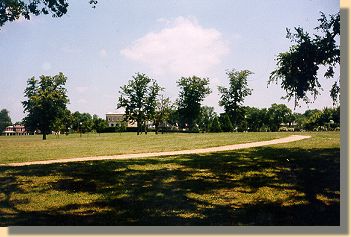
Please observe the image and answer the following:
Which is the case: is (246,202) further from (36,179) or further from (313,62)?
(313,62)

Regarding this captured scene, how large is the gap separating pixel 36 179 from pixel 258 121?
9234cm

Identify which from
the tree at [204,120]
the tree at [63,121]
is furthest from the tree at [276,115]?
the tree at [63,121]

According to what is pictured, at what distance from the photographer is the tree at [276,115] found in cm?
10145

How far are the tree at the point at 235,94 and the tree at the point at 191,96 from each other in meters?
5.04

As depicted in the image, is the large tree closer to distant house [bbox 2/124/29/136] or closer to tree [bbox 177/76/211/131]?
tree [bbox 177/76/211/131]

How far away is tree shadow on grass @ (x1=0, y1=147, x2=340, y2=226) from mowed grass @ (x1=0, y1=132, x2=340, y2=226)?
23 mm

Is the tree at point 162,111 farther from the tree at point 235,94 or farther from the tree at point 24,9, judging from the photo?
the tree at point 24,9

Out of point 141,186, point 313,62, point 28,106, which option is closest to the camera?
point 141,186

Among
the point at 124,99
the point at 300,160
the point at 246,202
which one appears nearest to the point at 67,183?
the point at 246,202

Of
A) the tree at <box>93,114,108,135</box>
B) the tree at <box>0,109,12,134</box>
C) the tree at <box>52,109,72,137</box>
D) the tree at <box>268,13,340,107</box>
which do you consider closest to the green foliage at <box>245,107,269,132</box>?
the tree at <box>93,114,108,135</box>

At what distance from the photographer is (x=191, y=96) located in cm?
8262

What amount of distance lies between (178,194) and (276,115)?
109440 mm

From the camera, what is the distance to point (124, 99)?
7419 cm

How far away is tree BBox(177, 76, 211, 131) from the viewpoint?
8256cm
